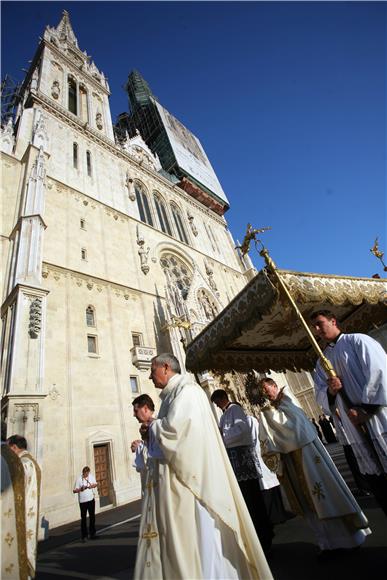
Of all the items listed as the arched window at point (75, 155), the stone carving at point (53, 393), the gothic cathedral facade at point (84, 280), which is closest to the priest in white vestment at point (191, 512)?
the gothic cathedral facade at point (84, 280)

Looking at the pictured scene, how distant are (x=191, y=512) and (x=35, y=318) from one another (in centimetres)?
920

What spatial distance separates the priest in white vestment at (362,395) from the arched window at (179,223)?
21.3 meters

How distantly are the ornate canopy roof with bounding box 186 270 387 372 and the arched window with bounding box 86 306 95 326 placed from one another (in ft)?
24.3

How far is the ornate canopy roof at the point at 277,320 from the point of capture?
15.4 feet

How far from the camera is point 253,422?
4371mm

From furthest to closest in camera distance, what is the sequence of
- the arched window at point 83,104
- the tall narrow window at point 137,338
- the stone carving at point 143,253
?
the arched window at point 83,104 < the stone carving at point 143,253 < the tall narrow window at point 137,338

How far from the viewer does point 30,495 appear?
3.31m

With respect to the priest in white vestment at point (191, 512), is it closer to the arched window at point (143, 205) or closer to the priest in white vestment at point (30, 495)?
the priest in white vestment at point (30, 495)

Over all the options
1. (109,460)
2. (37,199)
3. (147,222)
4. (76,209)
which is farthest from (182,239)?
(109,460)

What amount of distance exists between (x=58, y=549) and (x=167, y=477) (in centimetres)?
572

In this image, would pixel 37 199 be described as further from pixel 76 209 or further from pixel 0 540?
pixel 0 540

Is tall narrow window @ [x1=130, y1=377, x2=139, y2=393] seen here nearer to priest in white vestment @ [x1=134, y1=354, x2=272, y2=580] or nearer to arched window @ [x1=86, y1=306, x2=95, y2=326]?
arched window @ [x1=86, y1=306, x2=95, y2=326]

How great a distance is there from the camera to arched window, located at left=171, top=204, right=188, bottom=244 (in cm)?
2375

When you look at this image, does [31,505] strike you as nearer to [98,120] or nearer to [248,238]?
[248,238]
